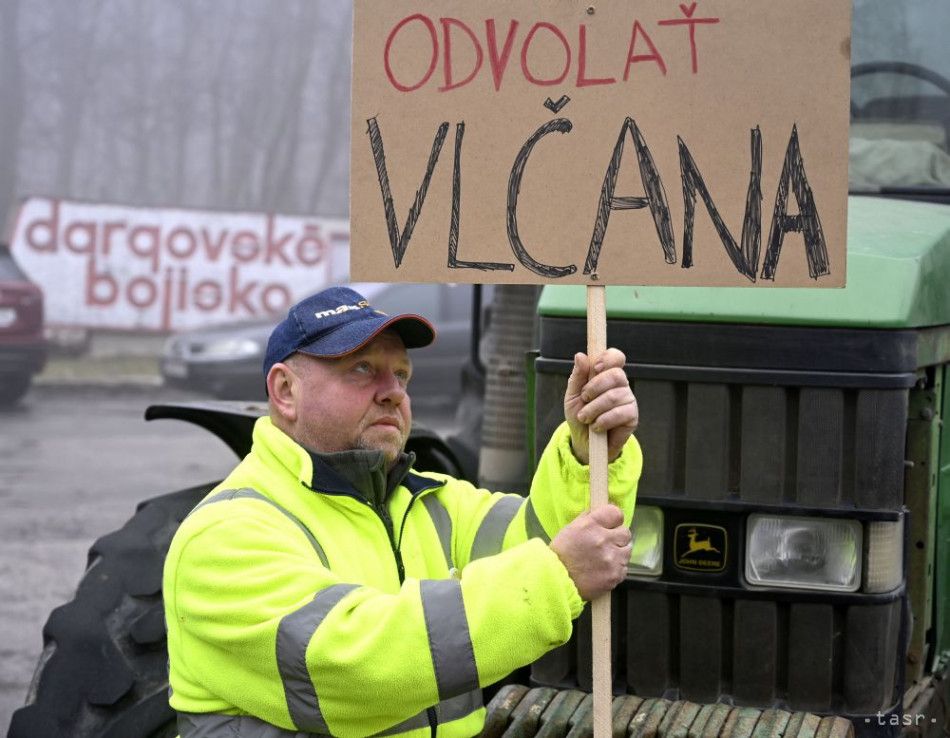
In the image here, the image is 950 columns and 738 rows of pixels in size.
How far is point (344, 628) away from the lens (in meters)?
2.36

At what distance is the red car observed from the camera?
16344 millimetres

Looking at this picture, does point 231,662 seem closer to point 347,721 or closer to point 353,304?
point 347,721

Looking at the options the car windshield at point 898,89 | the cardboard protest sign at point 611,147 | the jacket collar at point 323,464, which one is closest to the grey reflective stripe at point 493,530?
the jacket collar at point 323,464

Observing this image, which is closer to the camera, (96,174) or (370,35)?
(370,35)

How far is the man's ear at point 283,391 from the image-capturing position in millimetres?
2734

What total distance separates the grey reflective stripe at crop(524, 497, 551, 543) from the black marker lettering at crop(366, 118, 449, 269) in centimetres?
53

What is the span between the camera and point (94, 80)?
20859 millimetres

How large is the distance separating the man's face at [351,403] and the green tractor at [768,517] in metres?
0.66

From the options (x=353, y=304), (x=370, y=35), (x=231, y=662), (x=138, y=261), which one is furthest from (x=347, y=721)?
(x=138, y=261)

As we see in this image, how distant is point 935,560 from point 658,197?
1.35 m

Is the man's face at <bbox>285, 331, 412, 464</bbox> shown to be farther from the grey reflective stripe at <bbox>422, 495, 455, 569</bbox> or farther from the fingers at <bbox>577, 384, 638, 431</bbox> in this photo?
the fingers at <bbox>577, 384, 638, 431</bbox>

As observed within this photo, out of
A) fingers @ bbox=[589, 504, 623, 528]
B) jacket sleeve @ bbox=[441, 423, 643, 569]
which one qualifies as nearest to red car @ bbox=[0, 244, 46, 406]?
jacket sleeve @ bbox=[441, 423, 643, 569]

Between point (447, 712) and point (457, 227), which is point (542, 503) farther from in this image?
point (457, 227)

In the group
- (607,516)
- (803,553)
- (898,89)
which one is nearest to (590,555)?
(607,516)
